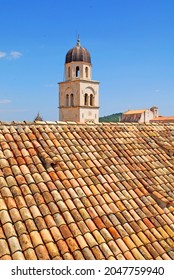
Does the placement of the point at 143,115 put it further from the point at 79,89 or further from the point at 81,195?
the point at 81,195

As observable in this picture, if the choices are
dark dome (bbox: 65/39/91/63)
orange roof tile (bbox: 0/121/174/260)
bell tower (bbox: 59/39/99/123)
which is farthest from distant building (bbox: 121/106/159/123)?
orange roof tile (bbox: 0/121/174/260)

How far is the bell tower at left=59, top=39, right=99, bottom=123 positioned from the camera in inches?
1644

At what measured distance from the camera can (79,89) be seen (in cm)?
4175

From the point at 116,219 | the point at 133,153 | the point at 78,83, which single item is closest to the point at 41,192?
the point at 116,219

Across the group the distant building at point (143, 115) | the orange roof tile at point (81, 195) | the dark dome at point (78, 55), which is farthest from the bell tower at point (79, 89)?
the distant building at point (143, 115)

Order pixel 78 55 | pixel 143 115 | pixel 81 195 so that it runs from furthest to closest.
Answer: pixel 143 115
pixel 78 55
pixel 81 195

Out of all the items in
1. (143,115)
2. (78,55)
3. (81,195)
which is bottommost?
(81,195)

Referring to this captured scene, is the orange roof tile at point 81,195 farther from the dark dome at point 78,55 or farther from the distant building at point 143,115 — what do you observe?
the distant building at point 143,115

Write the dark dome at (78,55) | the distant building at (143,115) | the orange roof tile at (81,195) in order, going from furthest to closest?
the distant building at (143,115) < the dark dome at (78,55) < the orange roof tile at (81,195)

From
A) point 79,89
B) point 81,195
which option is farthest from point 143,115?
point 81,195

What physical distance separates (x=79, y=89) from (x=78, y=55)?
182 inches

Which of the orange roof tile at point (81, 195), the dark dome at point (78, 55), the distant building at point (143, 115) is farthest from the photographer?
the distant building at point (143, 115)

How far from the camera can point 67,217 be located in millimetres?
4949

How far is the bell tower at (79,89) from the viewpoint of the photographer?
41.8 m
